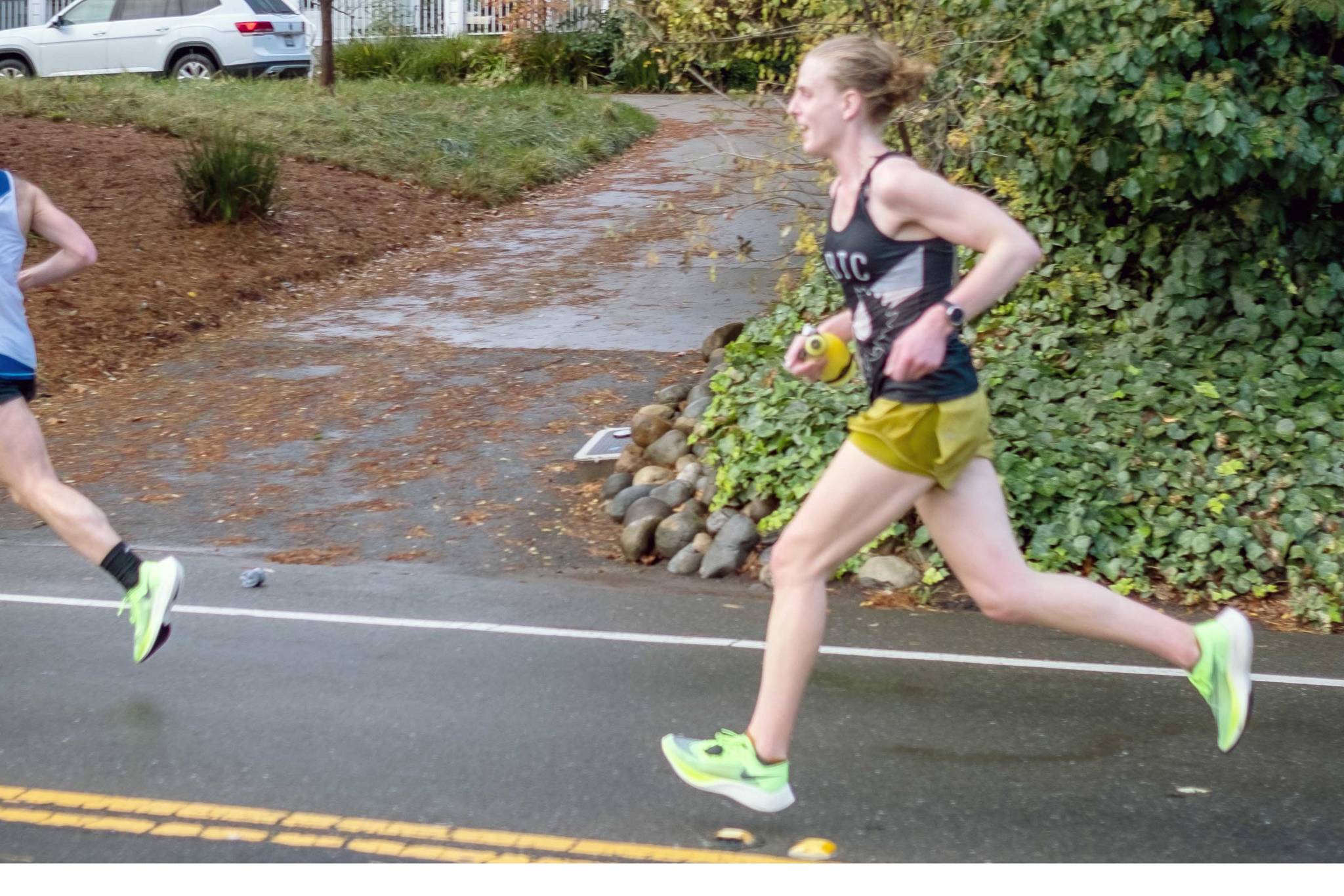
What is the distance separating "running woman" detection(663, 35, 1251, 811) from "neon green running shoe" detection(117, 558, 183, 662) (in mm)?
2163

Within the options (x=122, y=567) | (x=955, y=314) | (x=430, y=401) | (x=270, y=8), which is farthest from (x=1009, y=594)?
(x=270, y=8)

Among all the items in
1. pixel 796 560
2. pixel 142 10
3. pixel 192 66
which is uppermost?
pixel 142 10

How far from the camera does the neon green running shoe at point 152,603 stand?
5406 mm

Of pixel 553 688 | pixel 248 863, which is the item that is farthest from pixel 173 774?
pixel 553 688

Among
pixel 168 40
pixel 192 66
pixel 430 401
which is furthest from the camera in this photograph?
pixel 192 66

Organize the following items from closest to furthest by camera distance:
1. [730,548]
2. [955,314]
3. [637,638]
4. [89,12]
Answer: [955,314] < [637,638] < [730,548] < [89,12]

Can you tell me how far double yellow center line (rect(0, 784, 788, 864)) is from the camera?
4109mm

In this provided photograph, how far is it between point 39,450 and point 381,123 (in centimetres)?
1347

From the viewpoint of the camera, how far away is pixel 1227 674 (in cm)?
423

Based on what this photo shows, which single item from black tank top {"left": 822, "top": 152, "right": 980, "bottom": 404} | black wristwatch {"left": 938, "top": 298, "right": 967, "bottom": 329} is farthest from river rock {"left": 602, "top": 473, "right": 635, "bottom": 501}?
black wristwatch {"left": 938, "top": 298, "right": 967, "bottom": 329}

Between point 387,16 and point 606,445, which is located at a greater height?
point 387,16

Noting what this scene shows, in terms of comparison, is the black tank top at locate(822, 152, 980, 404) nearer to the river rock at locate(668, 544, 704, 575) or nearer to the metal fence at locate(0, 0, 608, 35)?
the river rock at locate(668, 544, 704, 575)

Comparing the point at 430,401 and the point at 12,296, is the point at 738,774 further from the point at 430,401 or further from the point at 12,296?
the point at 430,401

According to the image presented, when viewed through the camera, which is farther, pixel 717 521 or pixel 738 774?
pixel 717 521
